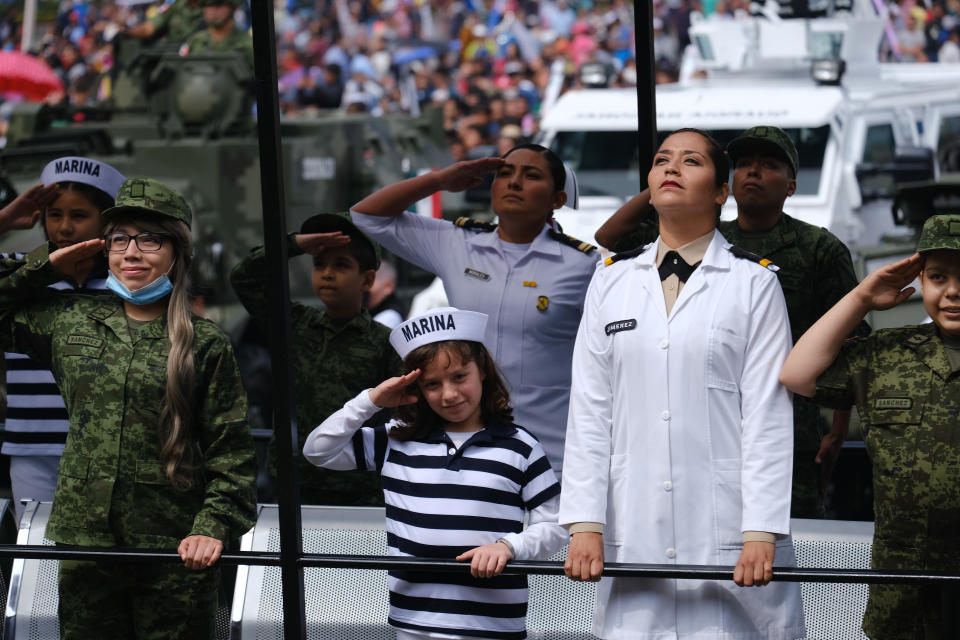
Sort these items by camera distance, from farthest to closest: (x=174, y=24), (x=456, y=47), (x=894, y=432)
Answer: (x=456, y=47) → (x=174, y=24) → (x=894, y=432)

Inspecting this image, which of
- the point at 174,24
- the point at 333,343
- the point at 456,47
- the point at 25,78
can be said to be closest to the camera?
the point at 333,343

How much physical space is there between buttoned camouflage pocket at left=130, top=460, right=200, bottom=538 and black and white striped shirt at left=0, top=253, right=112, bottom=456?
1134mm

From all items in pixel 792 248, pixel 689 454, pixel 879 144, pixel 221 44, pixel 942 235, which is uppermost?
pixel 221 44

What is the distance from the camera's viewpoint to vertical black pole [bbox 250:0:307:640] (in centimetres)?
350

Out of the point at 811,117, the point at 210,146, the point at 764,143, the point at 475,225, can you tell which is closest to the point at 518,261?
the point at 475,225

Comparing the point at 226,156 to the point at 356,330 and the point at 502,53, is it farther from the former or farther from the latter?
the point at 502,53

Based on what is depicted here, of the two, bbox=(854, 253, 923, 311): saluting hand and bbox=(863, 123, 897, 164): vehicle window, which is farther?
bbox=(863, 123, 897, 164): vehicle window

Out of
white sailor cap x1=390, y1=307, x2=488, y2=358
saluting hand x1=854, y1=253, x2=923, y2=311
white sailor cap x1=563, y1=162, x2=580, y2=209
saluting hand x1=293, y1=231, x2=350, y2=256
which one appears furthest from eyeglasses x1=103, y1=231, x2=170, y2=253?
saluting hand x1=854, y1=253, x2=923, y2=311

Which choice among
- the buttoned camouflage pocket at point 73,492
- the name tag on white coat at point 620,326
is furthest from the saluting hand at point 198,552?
the name tag on white coat at point 620,326

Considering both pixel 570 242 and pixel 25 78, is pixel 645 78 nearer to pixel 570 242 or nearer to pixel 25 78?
pixel 570 242

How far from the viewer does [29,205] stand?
185 inches

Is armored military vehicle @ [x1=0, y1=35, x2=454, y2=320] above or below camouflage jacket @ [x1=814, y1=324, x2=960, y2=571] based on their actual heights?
above

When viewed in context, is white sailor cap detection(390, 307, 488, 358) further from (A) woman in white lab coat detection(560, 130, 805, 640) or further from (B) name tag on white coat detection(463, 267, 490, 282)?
(B) name tag on white coat detection(463, 267, 490, 282)

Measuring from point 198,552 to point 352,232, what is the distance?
5.83 ft
